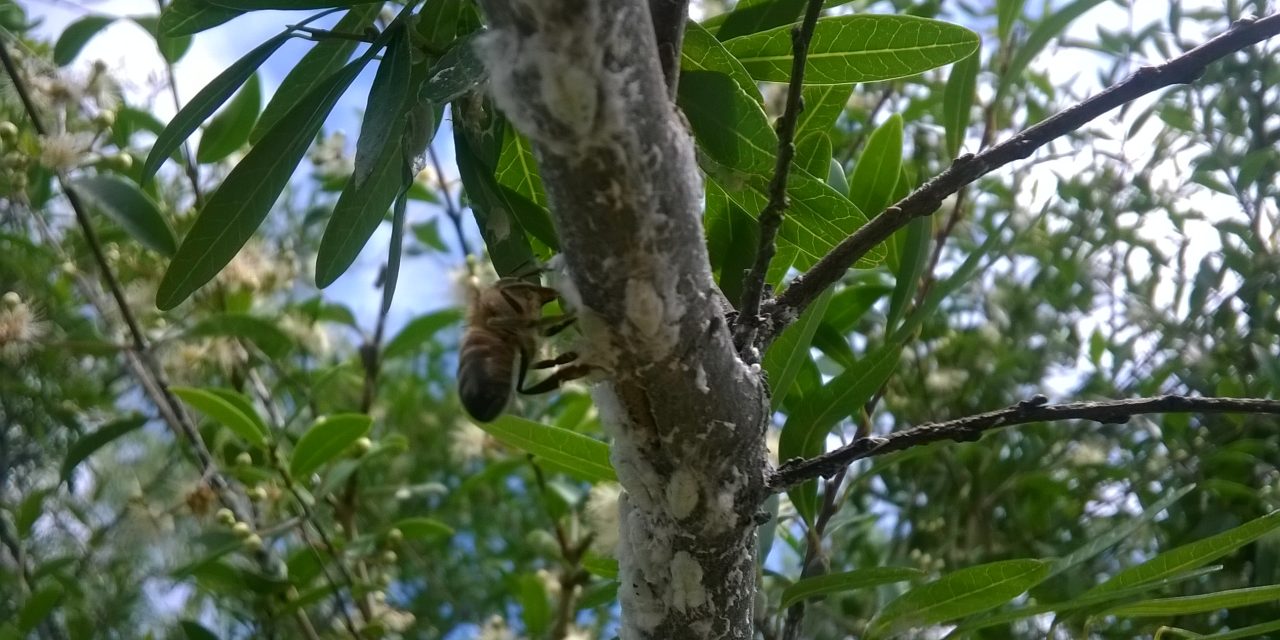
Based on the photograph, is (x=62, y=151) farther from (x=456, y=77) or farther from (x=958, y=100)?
(x=958, y=100)

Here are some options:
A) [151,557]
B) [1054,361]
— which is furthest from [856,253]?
[151,557]

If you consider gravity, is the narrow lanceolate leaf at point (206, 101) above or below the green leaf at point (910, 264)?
above

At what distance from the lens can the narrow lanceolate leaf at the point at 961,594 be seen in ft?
2.00

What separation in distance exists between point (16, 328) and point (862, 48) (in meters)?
1.03

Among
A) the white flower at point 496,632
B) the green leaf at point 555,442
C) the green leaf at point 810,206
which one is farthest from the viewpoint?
the white flower at point 496,632

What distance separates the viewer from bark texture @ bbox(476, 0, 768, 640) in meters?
0.32

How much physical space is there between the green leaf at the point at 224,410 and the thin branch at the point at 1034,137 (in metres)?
0.66

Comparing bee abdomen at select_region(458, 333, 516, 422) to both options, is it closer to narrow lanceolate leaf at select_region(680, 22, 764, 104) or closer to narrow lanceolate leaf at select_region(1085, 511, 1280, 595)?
narrow lanceolate leaf at select_region(680, 22, 764, 104)

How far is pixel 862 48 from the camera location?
1.82 ft

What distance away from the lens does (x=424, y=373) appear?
1.84m

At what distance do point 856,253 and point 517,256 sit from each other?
199 millimetres

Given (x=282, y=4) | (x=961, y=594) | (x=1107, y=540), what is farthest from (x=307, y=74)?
(x=1107, y=540)

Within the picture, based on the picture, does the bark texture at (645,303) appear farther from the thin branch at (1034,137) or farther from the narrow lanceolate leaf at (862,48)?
the narrow lanceolate leaf at (862,48)

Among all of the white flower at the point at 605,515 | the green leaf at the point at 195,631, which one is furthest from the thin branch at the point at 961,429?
the green leaf at the point at 195,631
